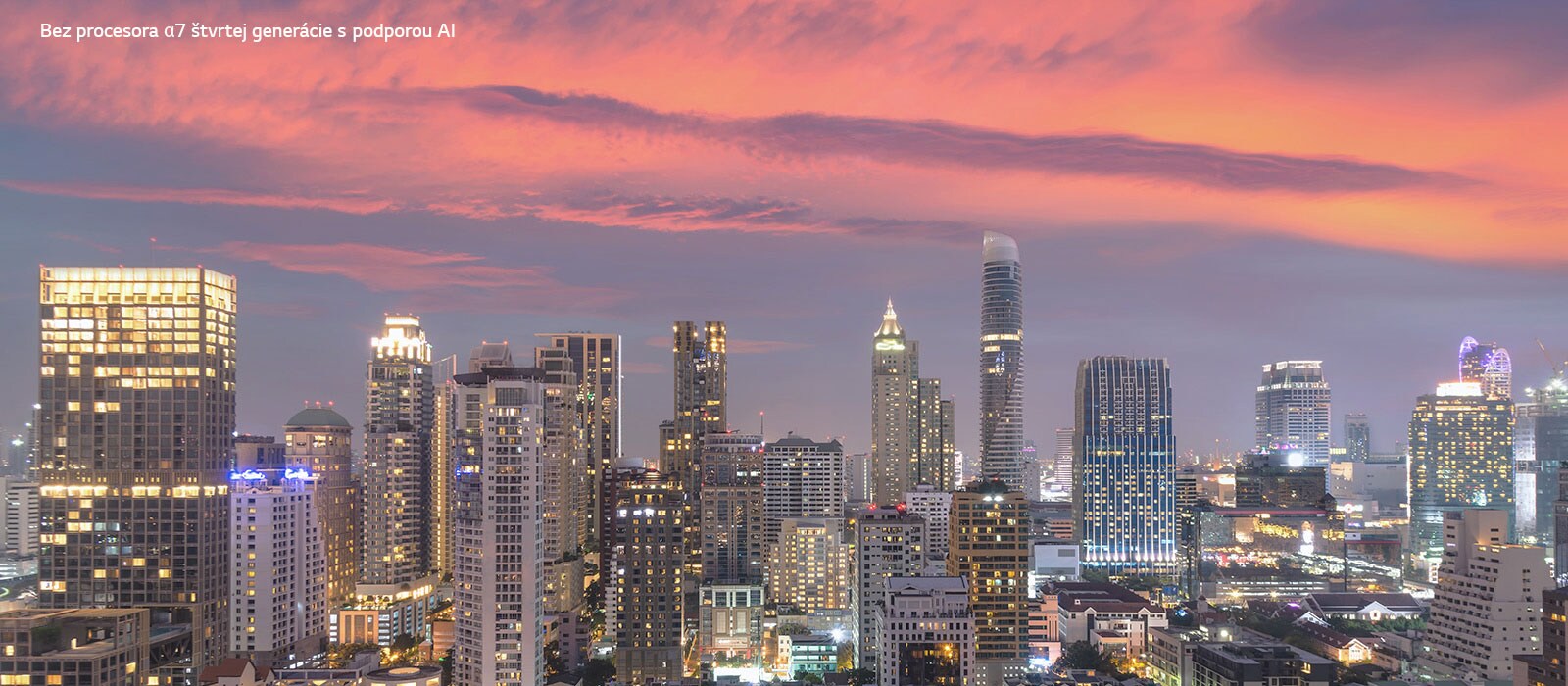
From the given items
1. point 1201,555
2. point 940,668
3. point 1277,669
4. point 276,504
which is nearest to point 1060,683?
point 940,668

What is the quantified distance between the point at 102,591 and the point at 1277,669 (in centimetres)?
6070

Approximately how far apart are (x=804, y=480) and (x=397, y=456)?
38.7m

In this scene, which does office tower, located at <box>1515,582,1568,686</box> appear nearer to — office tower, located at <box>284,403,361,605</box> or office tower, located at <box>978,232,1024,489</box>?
office tower, located at <box>284,403,361,605</box>

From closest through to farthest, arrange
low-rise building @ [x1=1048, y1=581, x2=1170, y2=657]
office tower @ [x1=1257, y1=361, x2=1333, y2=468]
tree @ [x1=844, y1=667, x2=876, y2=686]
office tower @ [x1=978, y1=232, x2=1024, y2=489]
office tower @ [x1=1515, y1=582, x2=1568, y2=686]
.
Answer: office tower @ [x1=1515, y1=582, x2=1568, y2=686]
tree @ [x1=844, y1=667, x2=876, y2=686]
low-rise building @ [x1=1048, y1=581, x2=1170, y2=657]
office tower @ [x1=978, y1=232, x2=1024, y2=489]
office tower @ [x1=1257, y1=361, x2=1333, y2=468]

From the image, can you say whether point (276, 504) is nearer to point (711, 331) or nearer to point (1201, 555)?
point (711, 331)

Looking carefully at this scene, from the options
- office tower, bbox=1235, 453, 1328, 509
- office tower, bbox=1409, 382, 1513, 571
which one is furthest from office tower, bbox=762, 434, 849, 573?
office tower, bbox=1409, 382, 1513, 571

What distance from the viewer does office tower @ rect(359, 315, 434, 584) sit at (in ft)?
319

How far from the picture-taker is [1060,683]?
207ft

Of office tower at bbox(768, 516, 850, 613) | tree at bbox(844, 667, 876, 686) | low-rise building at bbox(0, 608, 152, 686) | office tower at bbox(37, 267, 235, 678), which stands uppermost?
office tower at bbox(37, 267, 235, 678)

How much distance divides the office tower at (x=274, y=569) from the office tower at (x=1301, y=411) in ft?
528

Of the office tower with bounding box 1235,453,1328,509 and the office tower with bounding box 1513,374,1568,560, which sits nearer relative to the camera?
the office tower with bounding box 1513,374,1568,560

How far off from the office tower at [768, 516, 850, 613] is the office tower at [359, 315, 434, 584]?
30992 millimetres

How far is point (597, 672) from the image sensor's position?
72000mm

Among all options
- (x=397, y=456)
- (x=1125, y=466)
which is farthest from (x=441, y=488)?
(x=1125, y=466)
